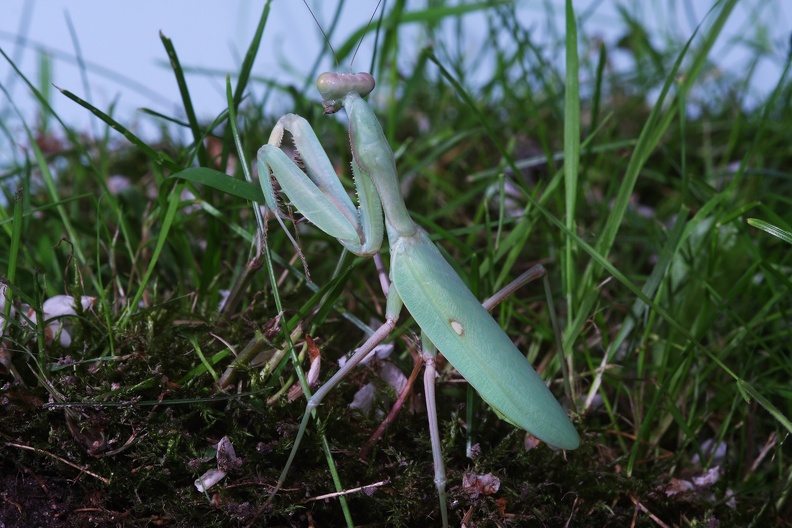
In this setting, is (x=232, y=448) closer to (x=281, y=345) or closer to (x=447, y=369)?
(x=281, y=345)

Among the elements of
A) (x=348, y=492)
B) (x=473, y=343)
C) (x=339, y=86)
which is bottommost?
(x=348, y=492)

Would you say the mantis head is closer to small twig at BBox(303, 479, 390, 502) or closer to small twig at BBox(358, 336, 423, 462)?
small twig at BBox(358, 336, 423, 462)

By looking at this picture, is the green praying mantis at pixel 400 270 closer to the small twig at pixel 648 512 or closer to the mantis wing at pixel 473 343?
the mantis wing at pixel 473 343

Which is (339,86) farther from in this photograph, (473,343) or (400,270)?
(473,343)

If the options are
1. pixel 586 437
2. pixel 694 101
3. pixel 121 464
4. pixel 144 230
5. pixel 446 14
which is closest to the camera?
pixel 121 464

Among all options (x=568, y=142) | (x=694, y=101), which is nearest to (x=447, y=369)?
(x=568, y=142)

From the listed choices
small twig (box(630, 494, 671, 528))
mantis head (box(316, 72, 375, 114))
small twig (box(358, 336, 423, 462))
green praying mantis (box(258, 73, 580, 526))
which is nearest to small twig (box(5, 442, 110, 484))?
green praying mantis (box(258, 73, 580, 526))

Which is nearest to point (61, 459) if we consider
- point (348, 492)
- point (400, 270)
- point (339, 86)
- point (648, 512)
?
point (348, 492)
